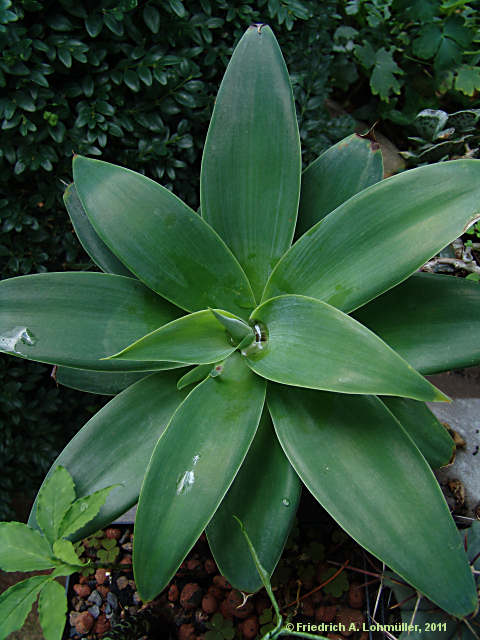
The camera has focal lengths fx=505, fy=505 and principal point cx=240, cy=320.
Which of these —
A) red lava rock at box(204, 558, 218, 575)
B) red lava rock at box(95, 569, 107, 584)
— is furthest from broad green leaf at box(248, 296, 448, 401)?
red lava rock at box(95, 569, 107, 584)

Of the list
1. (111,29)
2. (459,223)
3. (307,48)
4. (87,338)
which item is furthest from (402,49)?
(87,338)

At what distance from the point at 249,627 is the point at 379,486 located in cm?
53

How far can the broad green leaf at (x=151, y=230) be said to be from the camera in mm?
772

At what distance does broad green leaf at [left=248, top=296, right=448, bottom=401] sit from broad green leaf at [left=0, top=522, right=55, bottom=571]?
387 mm

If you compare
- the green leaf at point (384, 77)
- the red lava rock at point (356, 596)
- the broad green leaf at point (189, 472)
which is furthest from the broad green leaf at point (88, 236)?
the green leaf at point (384, 77)

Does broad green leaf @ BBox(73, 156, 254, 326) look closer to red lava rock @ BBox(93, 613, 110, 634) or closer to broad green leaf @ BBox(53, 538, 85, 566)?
broad green leaf @ BBox(53, 538, 85, 566)

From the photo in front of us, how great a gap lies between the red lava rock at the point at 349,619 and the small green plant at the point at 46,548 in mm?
565

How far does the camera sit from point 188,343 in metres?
0.76

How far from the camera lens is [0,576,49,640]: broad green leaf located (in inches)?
26.2

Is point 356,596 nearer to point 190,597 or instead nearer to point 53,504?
point 190,597

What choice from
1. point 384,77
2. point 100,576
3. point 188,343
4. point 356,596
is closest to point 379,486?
point 188,343

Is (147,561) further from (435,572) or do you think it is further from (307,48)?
(307,48)

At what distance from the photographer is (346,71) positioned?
1822 mm

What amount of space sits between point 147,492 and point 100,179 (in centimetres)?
47
